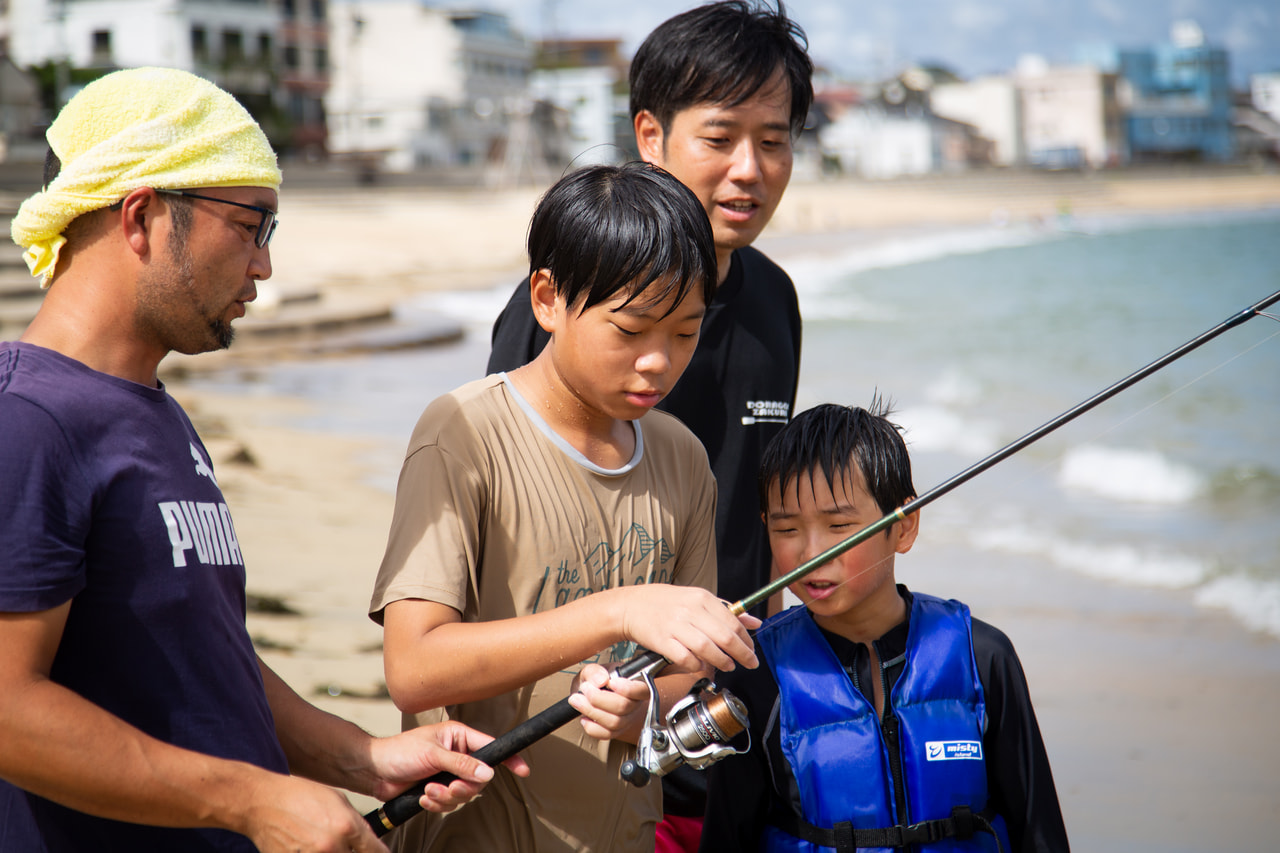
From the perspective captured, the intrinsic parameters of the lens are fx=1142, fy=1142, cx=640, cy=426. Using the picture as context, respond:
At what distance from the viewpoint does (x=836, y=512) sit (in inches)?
81.7

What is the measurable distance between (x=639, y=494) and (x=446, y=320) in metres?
16.7

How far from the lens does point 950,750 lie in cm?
193

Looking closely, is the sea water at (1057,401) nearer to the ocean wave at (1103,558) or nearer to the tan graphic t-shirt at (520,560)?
the ocean wave at (1103,558)

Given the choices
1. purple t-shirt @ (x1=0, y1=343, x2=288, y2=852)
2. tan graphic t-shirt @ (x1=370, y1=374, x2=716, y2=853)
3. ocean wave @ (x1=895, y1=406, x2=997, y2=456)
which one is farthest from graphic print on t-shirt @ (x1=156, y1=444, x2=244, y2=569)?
ocean wave @ (x1=895, y1=406, x2=997, y2=456)

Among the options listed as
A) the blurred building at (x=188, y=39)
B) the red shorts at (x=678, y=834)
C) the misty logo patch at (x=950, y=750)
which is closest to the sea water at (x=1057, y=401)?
the misty logo patch at (x=950, y=750)

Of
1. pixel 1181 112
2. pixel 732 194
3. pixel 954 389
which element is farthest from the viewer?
pixel 1181 112

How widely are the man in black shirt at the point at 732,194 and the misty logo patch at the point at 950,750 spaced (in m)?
0.62

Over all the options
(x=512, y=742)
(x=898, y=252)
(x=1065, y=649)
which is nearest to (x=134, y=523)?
(x=512, y=742)

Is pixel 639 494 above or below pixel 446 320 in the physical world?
above

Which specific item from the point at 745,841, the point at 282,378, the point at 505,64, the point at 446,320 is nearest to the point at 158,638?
the point at 745,841

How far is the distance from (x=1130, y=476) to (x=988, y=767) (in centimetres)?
818

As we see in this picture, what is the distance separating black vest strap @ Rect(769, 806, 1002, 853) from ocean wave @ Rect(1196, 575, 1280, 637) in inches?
182

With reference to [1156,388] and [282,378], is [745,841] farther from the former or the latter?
[1156,388]

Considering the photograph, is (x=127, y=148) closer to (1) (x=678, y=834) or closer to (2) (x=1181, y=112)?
(1) (x=678, y=834)
